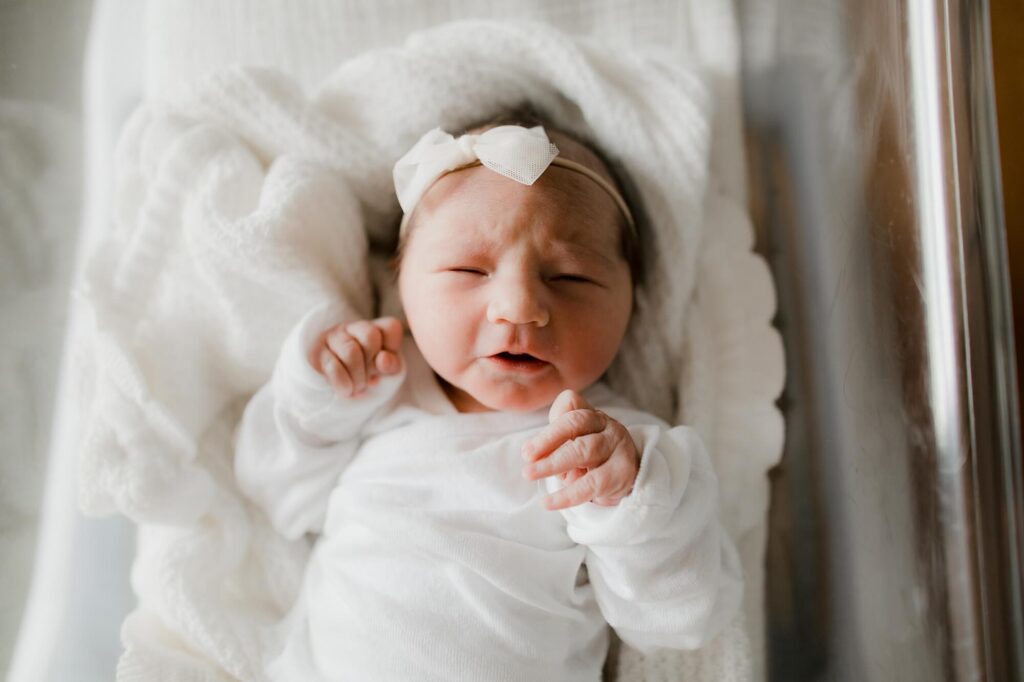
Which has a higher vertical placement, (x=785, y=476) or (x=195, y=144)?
(x=195, y=144)

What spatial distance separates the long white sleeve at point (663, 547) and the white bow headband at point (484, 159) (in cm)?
30

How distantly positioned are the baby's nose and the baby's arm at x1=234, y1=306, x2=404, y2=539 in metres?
0.15

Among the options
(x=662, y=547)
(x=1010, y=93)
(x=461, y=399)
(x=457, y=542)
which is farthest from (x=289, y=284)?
(x=1010, y=93)

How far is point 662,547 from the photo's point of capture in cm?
82

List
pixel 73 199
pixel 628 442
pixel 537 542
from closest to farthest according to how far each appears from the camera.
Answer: pixel 628 442 < pixel 537 542 < pixel 73 199

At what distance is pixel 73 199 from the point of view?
1.17 metres

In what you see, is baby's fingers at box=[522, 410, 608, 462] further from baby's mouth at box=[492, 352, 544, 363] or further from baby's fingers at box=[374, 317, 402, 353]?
baby's fingers at box=[374, 317, 402, 353]

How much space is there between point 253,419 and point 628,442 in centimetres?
46

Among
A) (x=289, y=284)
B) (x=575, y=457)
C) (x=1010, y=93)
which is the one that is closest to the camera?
(x=575, y=457)

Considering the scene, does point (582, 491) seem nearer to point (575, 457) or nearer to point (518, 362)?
point (575, 457)

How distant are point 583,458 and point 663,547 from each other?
0.13 meters

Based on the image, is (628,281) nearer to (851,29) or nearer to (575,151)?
(575,151)

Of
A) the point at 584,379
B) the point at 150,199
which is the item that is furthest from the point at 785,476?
the point at 150,199

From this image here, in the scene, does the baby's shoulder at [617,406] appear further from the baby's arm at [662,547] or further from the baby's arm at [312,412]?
the baby's arm at [312,412]
